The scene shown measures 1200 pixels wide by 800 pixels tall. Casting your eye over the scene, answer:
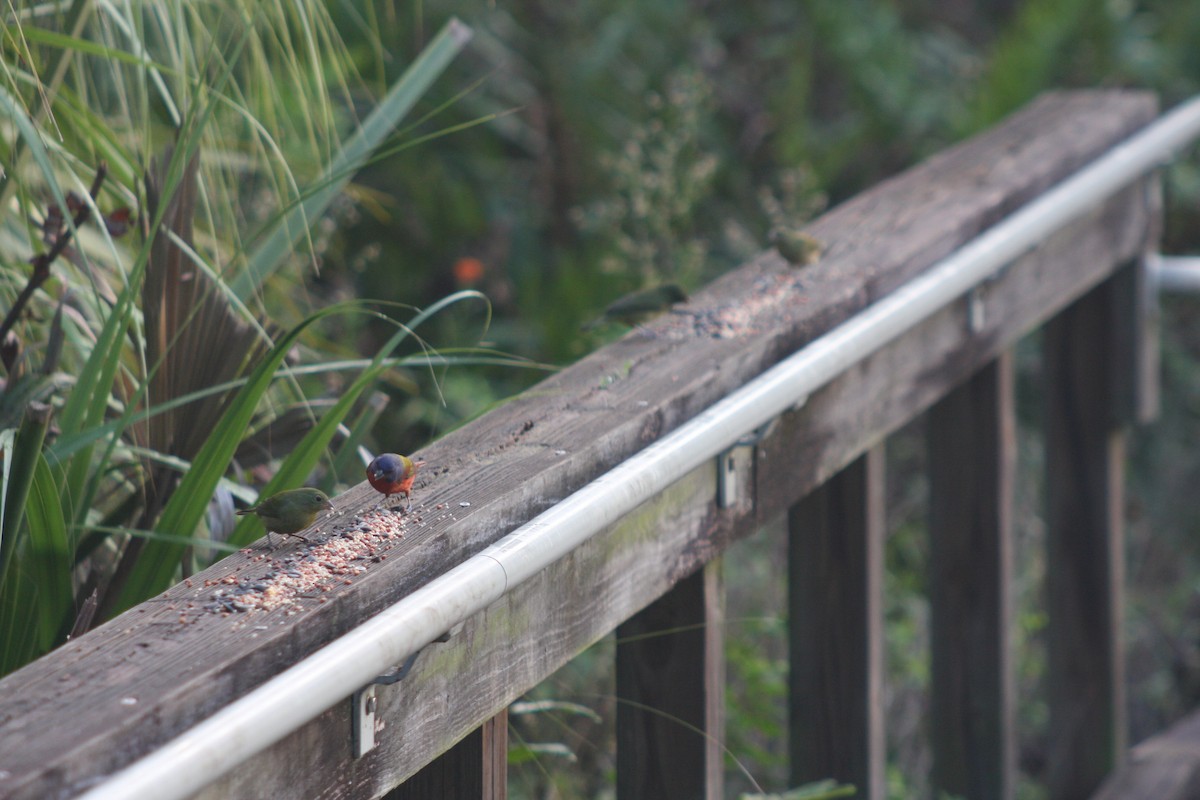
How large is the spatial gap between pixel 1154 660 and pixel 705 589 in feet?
8.47

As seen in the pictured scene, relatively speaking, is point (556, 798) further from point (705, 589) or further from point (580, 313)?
point (580, 313)

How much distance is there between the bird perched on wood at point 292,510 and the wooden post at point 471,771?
0.19m

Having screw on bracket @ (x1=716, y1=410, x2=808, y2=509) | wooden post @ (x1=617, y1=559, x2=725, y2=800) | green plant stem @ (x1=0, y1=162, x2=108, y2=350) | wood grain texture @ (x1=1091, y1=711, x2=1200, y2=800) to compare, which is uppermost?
green plant stem @ (x1=0, y1=162, x2=108, y2=350)

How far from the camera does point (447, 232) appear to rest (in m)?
3.59

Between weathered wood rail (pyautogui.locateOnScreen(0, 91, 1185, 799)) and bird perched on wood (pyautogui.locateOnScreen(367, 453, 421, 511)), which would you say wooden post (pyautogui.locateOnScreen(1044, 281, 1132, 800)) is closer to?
weathered wood rail (pyautogui.locateOnScreen(0, 91, 1185, 799))

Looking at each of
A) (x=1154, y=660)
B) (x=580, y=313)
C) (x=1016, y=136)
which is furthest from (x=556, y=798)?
(x=1154, y=660)

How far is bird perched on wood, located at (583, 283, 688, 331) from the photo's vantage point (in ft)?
4.39

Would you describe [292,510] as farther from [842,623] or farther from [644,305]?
[842,623]

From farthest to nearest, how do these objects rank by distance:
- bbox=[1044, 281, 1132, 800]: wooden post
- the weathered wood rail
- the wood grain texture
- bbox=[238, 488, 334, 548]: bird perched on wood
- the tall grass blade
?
1. bbox=[1044, 281, 1132, 800]: wooden post
2. the wood grain texture
3. the tall grass blade
4. bbox=[238, 488, 334, 548]: bird perched on wood
5. the weathered wood rail

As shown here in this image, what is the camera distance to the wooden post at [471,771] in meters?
0.90

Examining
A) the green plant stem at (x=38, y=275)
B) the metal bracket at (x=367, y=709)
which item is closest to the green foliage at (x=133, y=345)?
the green plant stem at (x=38, y=275)

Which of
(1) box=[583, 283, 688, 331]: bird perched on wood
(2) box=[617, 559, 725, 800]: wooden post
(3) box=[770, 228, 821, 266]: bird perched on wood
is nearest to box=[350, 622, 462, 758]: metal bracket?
(2) box=[617, 559, 725, 800]: wooden post

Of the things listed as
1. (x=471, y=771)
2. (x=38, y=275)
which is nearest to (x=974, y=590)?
(x=471, y=771)

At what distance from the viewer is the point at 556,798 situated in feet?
5.33
